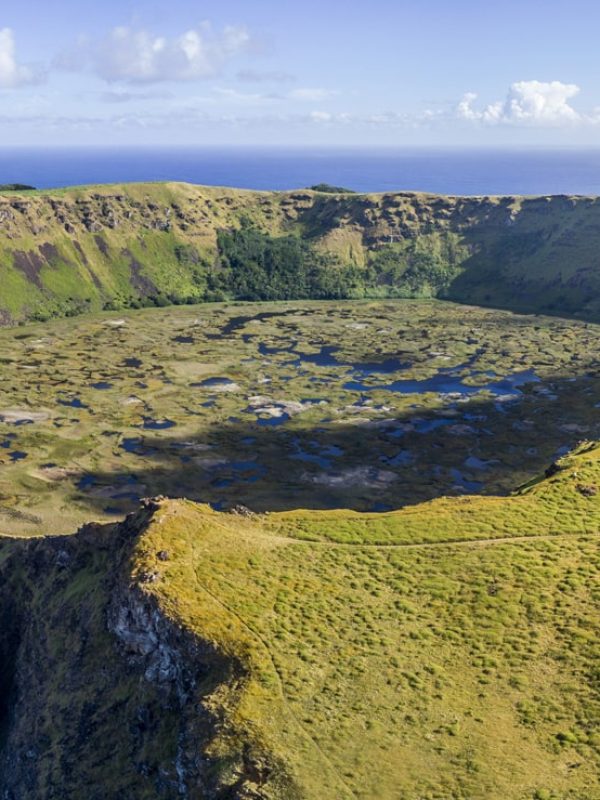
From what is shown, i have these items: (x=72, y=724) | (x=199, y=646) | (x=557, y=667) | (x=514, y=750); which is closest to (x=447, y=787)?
(x=514, y=750)

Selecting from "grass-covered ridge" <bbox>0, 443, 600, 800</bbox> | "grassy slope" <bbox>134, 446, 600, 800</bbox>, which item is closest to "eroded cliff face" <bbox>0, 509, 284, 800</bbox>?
"grass-covered ridge" <bbox>0, 443, 600, 800</bbox>

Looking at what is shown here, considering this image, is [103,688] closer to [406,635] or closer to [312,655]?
[312,655]

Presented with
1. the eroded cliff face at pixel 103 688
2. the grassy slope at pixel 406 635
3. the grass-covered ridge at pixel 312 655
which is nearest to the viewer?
the grassy slope at pixel 406 635

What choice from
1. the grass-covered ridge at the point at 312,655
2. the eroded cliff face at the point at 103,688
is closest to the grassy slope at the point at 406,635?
the grass-covered ridge at the point at 312,655

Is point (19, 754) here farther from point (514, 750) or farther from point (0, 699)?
point (514, 750)

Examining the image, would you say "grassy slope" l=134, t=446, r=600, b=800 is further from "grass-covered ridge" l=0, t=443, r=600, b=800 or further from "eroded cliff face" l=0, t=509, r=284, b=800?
"eroded cliff face" l=0, t=509, r=284, b=800

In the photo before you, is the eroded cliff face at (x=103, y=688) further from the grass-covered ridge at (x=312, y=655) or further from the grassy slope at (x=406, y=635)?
the grassy slope at (x=406, y=635)
